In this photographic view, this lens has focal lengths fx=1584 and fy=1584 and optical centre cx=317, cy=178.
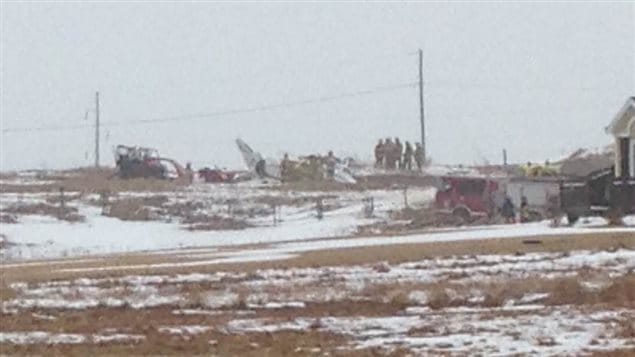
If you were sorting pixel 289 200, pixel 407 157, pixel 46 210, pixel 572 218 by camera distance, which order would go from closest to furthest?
1. pixel 572 218
2. pixel 46 210
3. pixel 289 200
4. pixel 407 157

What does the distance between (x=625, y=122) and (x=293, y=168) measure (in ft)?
115

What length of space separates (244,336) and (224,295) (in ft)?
17.1

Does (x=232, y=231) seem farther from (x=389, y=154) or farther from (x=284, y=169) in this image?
(x=389, y=154)

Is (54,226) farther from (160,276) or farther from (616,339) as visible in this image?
(616,339)

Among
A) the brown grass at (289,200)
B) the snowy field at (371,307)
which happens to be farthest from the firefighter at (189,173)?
the snowy field at (371,307)

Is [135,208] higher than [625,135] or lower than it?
lower

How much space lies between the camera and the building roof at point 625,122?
46156mm

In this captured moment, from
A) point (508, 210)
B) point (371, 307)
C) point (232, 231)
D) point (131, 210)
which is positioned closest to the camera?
point (371, 307)

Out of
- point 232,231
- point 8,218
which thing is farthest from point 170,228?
point 8,218

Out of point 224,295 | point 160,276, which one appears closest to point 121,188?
point 160,276

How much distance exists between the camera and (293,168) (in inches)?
3152

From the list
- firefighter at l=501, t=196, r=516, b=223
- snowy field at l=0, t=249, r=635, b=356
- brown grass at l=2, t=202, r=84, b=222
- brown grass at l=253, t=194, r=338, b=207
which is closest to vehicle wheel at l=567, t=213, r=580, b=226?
firefighter at l=501, t=196, r=516, b=223

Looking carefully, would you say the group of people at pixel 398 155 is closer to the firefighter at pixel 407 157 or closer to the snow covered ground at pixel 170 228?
the firefighter at pixel 407 157

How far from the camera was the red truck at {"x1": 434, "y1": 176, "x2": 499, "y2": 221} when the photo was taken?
5119 centimetres
